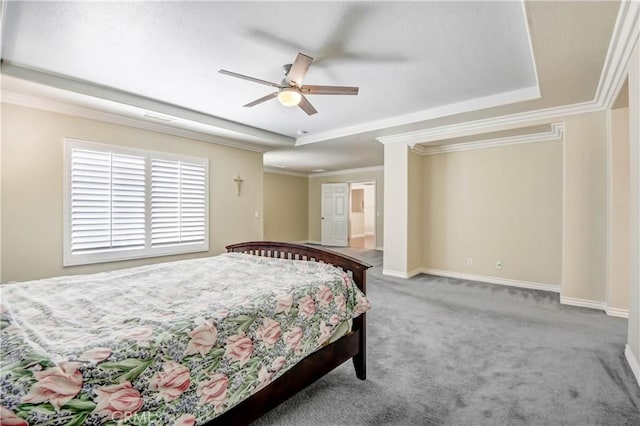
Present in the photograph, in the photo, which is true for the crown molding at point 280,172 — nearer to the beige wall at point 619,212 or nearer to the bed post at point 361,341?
the bed post at point 361,341

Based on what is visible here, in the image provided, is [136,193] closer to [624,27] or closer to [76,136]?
[76,136]

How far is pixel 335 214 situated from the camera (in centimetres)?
931

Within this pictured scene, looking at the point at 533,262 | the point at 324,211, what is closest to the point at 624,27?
the point at 533,262

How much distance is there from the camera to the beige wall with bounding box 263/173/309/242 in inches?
346

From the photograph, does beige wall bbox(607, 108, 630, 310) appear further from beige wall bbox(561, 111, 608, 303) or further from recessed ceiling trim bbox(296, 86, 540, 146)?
recessed ceiling trim bbox(296, 86, 540, 146)

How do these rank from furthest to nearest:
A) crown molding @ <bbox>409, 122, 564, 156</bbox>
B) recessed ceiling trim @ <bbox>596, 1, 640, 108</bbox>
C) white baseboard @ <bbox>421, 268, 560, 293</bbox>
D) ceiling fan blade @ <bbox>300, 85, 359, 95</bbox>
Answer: white baseboard @ <bbox>421, 268, 560, 293</bbox>
crown molding @ <bbox>409, 122, 564, 156</bbox>
ceiling fan blade @ <bbox>300, 85, 359, 95</bbox>
recessed ceiling trim @ <bbox>596, 1, 640, 108</bbox>

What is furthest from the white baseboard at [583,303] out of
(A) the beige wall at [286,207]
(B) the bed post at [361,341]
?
(A) the beige wall at [286,207]

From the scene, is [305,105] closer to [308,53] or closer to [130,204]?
[308,53]

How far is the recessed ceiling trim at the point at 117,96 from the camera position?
9.29 ft

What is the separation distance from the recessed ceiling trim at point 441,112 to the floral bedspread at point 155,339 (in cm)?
298

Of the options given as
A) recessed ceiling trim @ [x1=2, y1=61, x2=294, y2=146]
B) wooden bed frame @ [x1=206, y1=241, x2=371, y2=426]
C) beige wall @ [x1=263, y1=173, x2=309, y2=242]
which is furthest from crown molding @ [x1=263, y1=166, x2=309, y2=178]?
wooden bed frame @ [x1=206, y1=241, x2=371, y2=426]

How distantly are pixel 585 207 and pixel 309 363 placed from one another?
3.88 metres

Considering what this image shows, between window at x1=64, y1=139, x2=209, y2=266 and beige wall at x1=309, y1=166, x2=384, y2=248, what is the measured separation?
5086 millimetres

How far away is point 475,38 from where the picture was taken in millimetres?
2379
